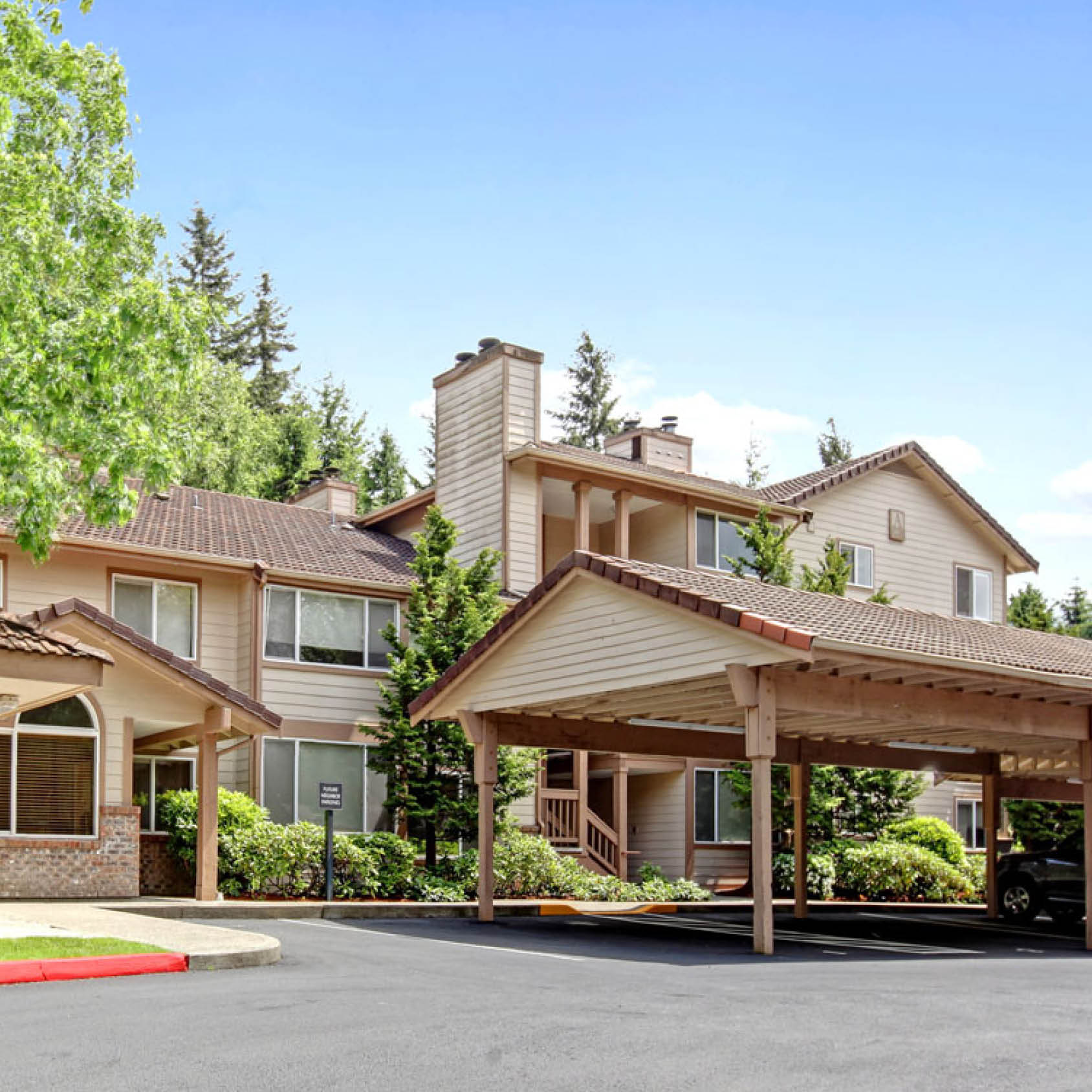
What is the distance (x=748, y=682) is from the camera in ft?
51.1

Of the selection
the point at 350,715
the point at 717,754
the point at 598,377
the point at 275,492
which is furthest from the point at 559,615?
the point at 598,377

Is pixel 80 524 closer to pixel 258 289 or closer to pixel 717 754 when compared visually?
pixel 717 754

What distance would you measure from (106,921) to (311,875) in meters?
7.62

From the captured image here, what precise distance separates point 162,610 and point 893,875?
15.2m

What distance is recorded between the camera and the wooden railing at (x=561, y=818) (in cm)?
2912

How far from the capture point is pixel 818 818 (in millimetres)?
30516

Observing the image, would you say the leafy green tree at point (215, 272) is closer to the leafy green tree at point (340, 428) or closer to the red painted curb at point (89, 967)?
the leafy green tree at point (340, 428)

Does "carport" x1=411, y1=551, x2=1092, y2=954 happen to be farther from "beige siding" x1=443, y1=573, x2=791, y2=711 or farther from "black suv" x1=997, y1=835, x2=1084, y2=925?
"black suv" x1=997, y1=835, x2=1084, y2=925

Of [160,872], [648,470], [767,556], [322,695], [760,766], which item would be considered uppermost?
[648,470]

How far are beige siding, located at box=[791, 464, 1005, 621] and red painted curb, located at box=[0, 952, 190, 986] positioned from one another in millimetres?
24637

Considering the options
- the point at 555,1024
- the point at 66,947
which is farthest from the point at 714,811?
the point at 555,1024

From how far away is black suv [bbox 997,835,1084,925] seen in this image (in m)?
24.7

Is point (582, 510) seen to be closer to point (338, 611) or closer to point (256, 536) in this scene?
point (338, 611)

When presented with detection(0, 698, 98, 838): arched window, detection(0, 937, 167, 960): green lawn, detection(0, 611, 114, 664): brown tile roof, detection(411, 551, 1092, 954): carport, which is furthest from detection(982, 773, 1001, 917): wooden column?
detection(0, 937, 167, 960): green lawn
